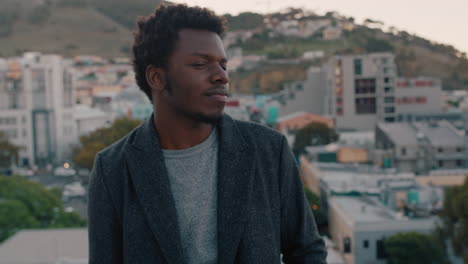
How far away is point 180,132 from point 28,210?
1240cm

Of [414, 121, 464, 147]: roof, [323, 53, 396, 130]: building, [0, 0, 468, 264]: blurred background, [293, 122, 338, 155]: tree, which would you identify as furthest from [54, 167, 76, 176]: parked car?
[414, 121, 464, 147]: roof

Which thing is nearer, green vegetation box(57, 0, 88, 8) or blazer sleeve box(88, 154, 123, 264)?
blazer sleeve box(88, 154, 123, 264)

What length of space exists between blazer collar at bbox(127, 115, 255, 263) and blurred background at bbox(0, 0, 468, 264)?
517 mm

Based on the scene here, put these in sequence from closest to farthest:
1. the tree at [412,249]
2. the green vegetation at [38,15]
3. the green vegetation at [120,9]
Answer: the tree at [412,249]
the green vegetation at [38,15]
the green vegetation at [120,9]

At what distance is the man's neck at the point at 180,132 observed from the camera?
124 cm

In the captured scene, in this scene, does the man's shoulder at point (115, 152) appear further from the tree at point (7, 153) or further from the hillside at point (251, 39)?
the hillside at point (251, 39)

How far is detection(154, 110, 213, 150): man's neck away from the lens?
48.7 inches

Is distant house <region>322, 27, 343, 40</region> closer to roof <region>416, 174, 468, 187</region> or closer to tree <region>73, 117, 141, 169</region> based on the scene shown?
tree <region>73, 117, 141, 169</region>

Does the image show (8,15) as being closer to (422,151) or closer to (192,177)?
(422,151)

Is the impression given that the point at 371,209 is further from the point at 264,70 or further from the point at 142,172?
the point at 264,70

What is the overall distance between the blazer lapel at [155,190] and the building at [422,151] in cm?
1732

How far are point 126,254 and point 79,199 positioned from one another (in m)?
16.7

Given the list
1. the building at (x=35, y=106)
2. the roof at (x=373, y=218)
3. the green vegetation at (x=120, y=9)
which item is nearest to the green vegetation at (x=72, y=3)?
the green vegetation at (x=120, y=9)

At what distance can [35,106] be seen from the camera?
24297 millimetres
